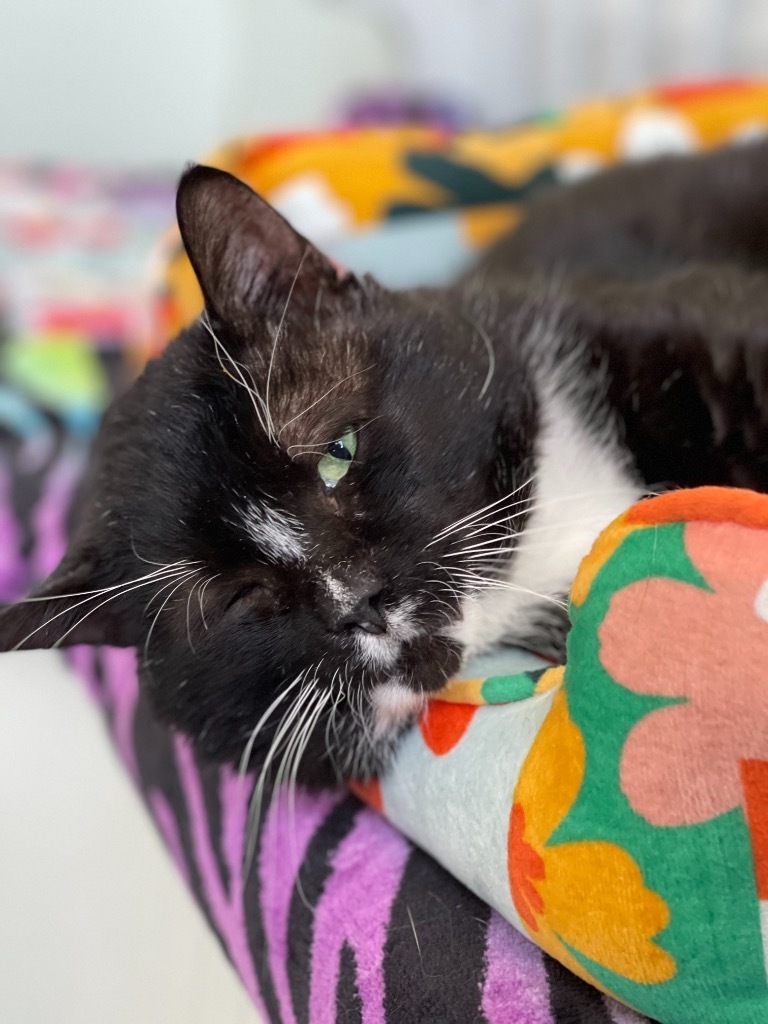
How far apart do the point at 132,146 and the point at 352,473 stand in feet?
10.6

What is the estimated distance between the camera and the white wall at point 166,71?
3.23 metres

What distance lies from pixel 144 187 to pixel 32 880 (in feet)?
8.14

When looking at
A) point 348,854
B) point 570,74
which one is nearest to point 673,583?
point 348,854

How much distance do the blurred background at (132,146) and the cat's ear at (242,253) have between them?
513 mm

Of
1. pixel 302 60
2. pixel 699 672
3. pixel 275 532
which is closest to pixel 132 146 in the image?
pixel 302 60

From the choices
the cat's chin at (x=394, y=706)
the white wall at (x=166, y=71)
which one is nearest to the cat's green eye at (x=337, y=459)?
the cat's chin at (x=394, y=706)

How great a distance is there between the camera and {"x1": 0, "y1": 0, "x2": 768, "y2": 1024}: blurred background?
1.05 m

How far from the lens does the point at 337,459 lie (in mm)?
876

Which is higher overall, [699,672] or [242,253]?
[242,253]

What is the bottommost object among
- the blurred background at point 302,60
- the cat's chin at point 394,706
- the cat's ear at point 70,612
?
the cat's chin at point 394,706

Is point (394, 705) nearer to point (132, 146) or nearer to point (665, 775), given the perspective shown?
point (665, 775)

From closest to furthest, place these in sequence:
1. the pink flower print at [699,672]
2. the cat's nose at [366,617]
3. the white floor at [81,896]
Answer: the pink flower print at [699,672] → the cat's nose at [366,617] → the white floor at [81,896]

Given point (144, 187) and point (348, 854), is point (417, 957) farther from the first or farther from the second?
point (144, 187)

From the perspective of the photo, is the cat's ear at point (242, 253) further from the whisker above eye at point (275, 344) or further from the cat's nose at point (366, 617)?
the cat's nose at point (366, 617)
